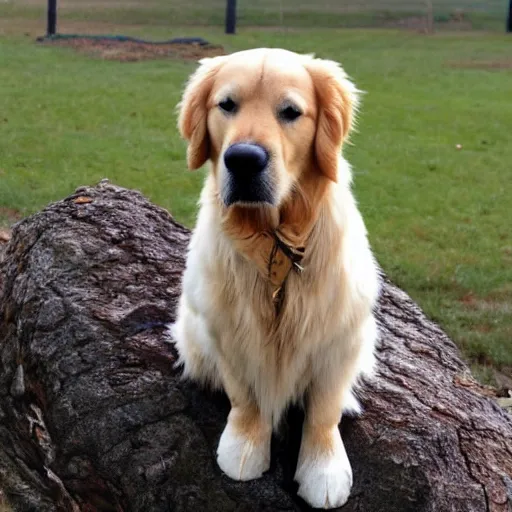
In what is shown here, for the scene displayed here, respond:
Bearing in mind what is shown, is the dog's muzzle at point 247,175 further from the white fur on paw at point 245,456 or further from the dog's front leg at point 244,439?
Result: the white fur on paw at point 245,456

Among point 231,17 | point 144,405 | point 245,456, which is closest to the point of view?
point 245,456

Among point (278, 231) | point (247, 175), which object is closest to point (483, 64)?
point (278, 231)

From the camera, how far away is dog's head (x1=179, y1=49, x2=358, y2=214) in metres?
2.59

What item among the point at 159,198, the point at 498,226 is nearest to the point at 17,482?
the point at 159,198

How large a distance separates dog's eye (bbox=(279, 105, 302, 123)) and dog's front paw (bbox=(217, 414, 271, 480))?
123 cm

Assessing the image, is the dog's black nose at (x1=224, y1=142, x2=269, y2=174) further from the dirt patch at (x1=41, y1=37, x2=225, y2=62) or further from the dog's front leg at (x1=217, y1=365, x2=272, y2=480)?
the dirt patch at (x1=41, y1=37, x2=225, y2=62)

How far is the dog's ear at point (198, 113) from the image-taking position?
114 inches

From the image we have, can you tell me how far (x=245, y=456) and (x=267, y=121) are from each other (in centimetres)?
131

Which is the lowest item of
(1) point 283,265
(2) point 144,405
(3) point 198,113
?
(2) point 144,405

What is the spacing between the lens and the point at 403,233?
8.59 m

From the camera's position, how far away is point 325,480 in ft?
9.69

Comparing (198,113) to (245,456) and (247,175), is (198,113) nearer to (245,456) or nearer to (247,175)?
(247,175)

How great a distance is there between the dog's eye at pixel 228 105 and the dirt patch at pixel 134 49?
19041 millimetres

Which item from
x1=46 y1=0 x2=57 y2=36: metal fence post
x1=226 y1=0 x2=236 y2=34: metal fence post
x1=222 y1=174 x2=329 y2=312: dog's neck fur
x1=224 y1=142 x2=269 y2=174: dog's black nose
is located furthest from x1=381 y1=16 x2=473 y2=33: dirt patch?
x1=224 y1=142 x2=269 y2=174: dog's black nose
